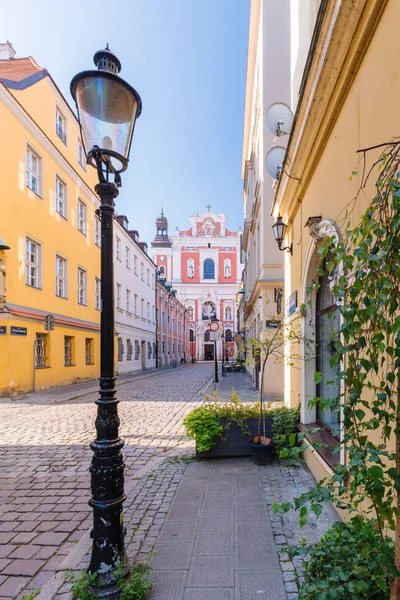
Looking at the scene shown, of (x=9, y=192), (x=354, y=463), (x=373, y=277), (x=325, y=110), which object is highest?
(x=9, y=192)

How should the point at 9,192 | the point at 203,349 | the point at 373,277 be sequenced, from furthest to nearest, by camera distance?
the point at 203,349, the point at 9,192, the point at 373,277

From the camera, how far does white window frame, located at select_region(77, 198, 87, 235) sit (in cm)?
2052

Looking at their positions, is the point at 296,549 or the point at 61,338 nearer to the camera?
the point at 296,549

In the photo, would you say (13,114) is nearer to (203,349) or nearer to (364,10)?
(364,10)

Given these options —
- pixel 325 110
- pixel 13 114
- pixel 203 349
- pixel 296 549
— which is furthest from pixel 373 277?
pixel 203 349

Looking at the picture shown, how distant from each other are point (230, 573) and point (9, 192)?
1420 cm

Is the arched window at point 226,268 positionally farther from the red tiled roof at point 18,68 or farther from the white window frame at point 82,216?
the red tiled roof at point 18,68

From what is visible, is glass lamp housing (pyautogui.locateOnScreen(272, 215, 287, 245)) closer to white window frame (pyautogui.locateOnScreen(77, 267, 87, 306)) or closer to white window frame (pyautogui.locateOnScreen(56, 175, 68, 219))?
white window frame (pyautogui.locateOnScreen(56, 175, 68, 219))

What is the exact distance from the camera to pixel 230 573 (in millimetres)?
2836

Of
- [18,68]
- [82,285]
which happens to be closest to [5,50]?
[18,68]

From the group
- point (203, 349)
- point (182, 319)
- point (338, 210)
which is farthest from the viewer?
point (203, 349)

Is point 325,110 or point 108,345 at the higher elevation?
point 325,110

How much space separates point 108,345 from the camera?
9.20 feet

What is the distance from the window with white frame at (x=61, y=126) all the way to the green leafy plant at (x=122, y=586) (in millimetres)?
19204
